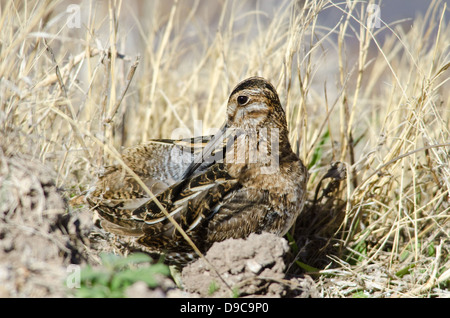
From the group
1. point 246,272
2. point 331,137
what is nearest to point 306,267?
point 246,272

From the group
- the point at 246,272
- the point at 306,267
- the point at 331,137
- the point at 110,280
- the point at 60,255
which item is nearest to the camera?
the point at 110,280

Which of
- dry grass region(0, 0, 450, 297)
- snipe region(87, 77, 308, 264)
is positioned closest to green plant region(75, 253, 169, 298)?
snipe region(87, 77, 308, 264)

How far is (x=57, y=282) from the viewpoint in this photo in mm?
2715

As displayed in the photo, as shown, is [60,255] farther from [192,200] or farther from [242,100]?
[242,100]

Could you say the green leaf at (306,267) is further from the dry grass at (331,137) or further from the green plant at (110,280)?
the green plant at (110,280)

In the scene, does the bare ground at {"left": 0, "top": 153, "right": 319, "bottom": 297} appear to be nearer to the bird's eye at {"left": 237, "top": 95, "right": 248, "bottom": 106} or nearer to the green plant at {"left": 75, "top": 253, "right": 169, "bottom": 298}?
the green plant at {"left": 75, "top": 253, "right": 169, "bottom": 298}

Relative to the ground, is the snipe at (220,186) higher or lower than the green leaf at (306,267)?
higher

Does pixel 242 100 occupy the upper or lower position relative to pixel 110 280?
upper

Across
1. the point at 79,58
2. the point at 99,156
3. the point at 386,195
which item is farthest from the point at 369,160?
the point at 79,58

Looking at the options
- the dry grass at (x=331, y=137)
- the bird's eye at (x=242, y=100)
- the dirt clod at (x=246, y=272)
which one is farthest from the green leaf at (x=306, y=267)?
the bird's eye at (x=242, y=100)

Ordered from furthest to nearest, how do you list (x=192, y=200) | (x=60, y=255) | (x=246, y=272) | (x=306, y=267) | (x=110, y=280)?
(x=306, y=267)
(x=192, y=200)
(x=246, y=272)
(x=60, y=255)
(x=110, y=280)

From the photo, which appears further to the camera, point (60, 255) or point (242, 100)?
point (242, 100)

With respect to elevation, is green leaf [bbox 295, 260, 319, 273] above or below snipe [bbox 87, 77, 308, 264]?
below
